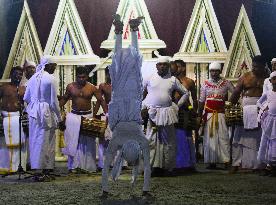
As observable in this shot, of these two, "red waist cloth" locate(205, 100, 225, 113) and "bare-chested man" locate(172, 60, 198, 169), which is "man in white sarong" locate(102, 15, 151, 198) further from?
"red waist cloth" locate(205, 100, 225, 113)

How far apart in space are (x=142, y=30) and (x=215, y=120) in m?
3.09

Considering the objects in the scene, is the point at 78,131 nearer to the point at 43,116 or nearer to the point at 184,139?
the point at 43,116

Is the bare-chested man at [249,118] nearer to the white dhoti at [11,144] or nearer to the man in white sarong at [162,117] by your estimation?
the man in white sarong at [162,117]

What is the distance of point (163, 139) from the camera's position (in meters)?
9.48

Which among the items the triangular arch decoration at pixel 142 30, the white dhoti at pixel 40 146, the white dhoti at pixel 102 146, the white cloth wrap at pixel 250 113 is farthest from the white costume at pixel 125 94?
the triangular arch decoration at pixel 142 30

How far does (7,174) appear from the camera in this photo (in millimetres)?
9766

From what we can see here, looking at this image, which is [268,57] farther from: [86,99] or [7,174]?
[7,174]

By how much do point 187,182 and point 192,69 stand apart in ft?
15.6

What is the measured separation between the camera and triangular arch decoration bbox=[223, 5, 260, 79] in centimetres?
1261

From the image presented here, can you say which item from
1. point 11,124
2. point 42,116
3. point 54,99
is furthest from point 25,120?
point 54,99

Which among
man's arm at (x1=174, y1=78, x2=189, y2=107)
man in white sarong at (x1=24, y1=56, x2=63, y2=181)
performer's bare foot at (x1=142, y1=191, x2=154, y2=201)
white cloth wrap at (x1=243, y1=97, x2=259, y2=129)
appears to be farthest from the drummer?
performer's bare foot at (x1=142, y1=191, x2=154, y2=201)

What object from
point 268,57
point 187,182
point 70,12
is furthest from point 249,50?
point 187,182

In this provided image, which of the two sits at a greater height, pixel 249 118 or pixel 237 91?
pixel 237 91

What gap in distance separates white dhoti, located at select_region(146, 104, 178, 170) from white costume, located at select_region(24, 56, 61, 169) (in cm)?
157
